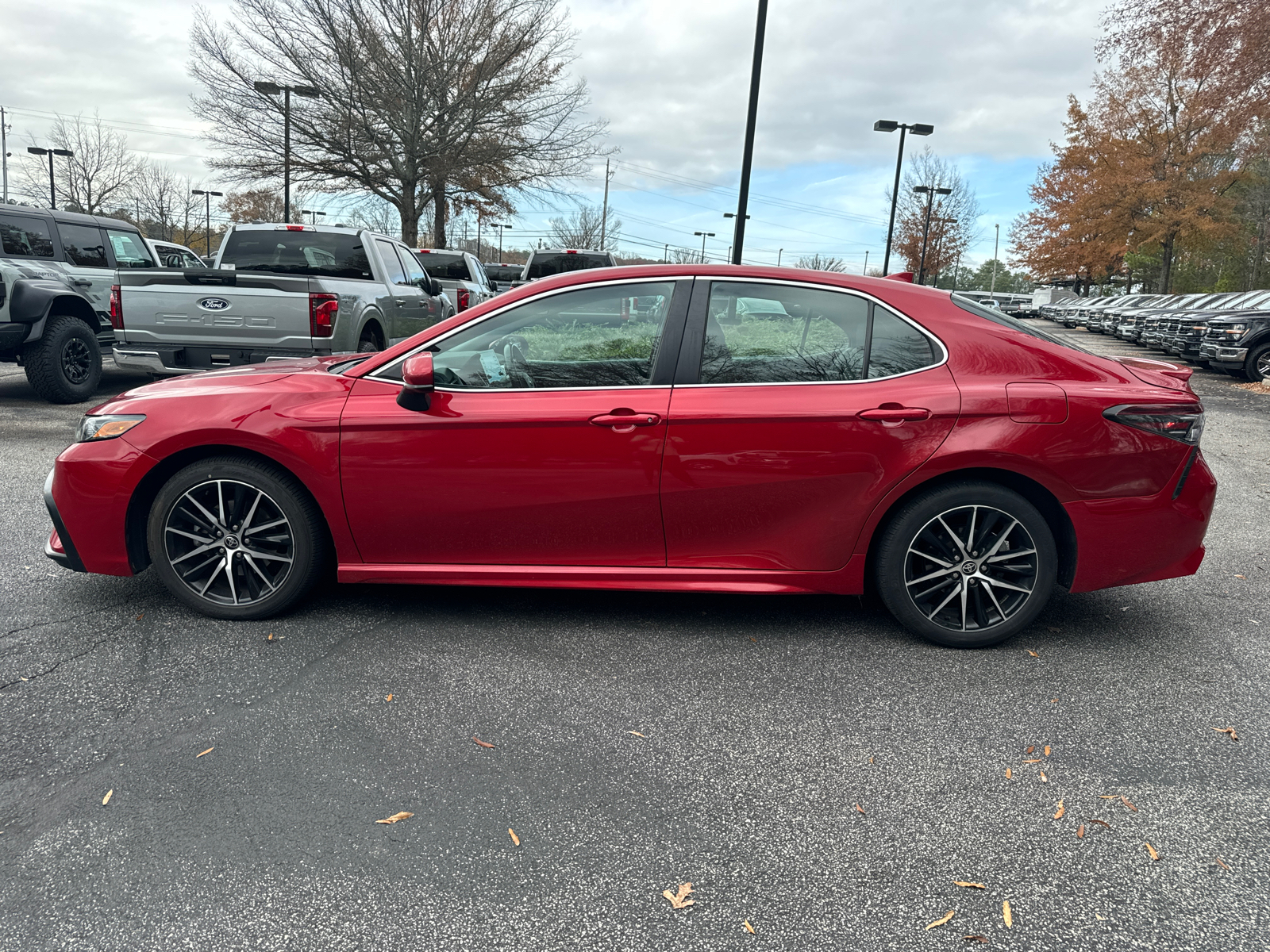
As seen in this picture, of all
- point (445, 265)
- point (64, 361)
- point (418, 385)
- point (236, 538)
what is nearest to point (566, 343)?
point (418, 385)

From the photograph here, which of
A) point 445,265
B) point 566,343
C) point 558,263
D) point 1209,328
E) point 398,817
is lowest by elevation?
point 398,817

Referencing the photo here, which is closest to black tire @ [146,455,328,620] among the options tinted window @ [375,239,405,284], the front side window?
tinted window @ [375,239,405,284]

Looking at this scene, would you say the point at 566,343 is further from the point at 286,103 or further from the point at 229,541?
the point at 286,103

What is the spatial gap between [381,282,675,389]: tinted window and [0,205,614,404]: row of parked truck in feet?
11.8

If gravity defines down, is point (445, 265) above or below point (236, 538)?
above

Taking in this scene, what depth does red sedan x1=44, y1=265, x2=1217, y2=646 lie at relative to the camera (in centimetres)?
379

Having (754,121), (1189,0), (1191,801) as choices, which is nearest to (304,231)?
(754,121)

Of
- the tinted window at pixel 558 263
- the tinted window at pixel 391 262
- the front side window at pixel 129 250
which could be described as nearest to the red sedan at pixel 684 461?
the tinted window at pixel 391 262

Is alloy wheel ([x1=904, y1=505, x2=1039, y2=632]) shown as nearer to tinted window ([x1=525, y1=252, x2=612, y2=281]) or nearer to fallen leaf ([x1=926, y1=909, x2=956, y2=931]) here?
fallen leaf ([x1=926, y1=909, x2=956, y2=931])

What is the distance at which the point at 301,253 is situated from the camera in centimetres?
1044

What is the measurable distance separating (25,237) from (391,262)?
4.06 metres

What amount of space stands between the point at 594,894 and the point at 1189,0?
20.8 meters

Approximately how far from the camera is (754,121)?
1630cm

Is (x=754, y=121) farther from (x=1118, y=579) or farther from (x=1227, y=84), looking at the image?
(x=1118, y=579)
